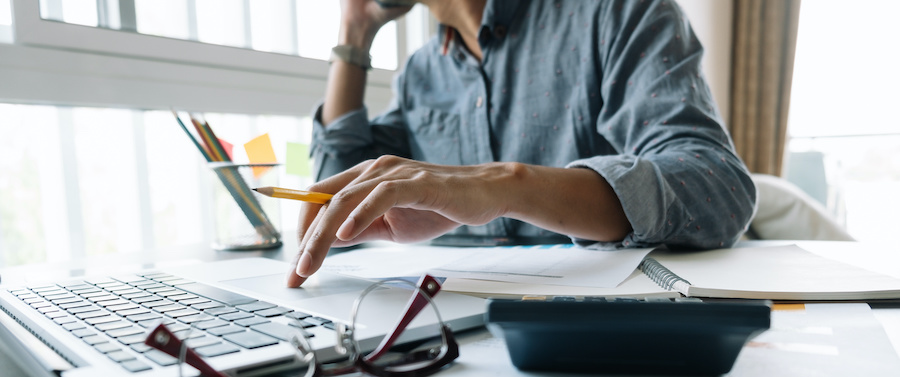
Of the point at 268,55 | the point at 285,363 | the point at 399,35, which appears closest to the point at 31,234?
the point at 268,55

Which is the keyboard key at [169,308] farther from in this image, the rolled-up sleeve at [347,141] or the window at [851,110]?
the window at [851,110]

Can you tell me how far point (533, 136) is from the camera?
98 cm

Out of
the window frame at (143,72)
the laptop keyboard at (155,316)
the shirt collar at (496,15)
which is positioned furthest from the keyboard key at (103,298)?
the shirt collar at (496,15)

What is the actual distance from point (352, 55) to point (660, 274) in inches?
33.4

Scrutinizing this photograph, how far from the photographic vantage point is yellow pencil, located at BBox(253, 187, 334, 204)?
1.60ft

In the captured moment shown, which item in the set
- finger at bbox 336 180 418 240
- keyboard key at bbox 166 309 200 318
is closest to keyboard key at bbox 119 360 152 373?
keyboard key at bbox 166 309 200 318

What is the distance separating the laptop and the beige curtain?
283cm

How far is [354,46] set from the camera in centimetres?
116

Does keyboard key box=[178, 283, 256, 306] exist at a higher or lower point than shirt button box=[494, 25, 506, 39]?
lower

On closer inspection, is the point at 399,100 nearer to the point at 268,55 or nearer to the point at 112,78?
the point at 268,55

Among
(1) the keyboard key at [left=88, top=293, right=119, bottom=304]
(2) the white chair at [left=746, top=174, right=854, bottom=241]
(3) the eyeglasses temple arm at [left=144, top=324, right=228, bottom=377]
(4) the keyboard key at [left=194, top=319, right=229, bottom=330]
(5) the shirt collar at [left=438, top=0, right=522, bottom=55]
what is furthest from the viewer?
(2) the white chair at [left=746, top=174, right=854, bottom=241]

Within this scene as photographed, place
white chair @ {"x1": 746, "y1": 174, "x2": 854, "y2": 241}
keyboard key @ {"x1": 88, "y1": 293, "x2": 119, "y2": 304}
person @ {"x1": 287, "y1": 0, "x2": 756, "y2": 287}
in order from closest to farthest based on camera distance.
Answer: keyboard key @ {"x1": 88, "y1": 293, "x2": 119, "y2": 304} → person @ {"x1": 287, "y1": 0, "x2": 756, "y2": 287} → white chair @ {"x1": 746, "y1": 174, "x2": 854, "y2": 241}

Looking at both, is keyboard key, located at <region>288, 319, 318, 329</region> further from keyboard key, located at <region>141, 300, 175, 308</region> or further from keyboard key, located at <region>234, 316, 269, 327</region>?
keyboard key, located at <region>141, 300, 175, 308</region>

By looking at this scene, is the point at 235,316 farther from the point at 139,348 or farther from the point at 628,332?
the point at 628,332
